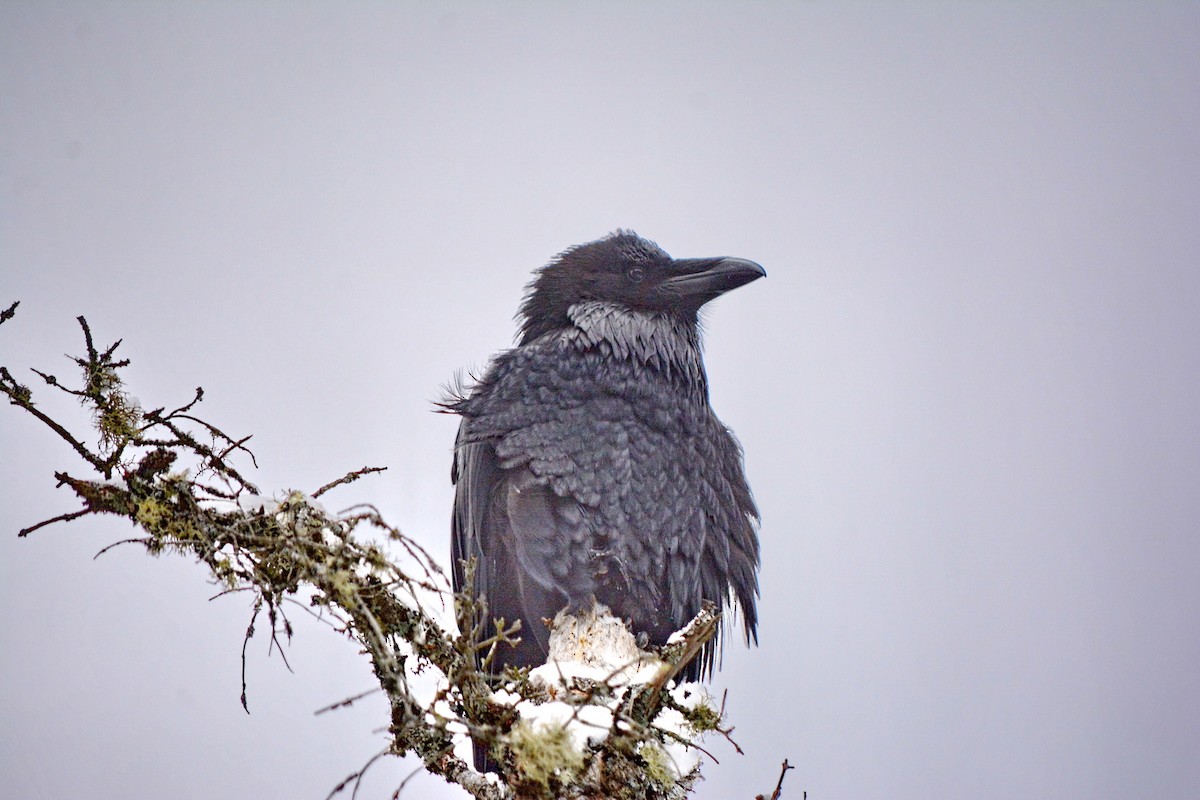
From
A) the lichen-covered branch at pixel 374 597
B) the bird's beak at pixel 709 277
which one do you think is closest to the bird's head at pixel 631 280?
the bird's beak at pixel 709 277

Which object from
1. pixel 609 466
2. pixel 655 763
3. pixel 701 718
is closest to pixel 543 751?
pixel 655 763

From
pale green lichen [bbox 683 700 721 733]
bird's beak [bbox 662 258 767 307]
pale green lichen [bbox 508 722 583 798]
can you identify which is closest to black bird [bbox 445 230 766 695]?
bird's beak [bbox 662 258 767 307]

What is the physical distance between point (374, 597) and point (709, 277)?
1.80 m

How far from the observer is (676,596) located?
2766 mm

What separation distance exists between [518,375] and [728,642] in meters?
1.26

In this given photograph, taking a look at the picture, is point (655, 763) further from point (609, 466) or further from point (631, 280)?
point (631, 280)

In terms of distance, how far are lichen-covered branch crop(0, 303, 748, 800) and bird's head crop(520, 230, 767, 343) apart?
1531 mm

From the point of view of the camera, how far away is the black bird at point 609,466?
266 centimetres

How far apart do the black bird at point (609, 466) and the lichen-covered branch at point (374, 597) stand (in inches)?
26.7

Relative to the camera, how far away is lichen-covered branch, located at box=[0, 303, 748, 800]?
167cm

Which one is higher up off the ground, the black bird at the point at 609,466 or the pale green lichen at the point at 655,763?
the black bird at the point at 609,466

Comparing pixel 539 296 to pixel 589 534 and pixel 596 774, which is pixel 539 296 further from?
pixel 596 774

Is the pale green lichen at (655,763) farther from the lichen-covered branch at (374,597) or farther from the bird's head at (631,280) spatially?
the bird's head at (631,280)

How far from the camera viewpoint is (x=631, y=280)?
3.22 metres
